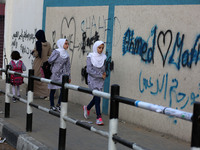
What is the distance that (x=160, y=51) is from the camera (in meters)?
6.63

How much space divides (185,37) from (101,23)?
259cm

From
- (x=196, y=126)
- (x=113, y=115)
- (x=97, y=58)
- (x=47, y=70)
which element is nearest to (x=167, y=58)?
(x=97, y=58)

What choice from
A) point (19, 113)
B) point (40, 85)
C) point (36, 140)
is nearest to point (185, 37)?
point (36, 140)

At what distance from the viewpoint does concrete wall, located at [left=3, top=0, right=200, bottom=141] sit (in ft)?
20.0

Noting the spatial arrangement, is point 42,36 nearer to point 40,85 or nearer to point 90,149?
point 40,85

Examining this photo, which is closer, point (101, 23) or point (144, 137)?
point (144, 137)

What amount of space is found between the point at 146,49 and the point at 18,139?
2.65 meters

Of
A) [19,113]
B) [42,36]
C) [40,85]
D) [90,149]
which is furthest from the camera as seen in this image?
[40,85]

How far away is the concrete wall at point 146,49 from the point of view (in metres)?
6.09

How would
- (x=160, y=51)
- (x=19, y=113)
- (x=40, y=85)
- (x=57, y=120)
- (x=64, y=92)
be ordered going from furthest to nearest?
(x=40, y=85) → (x=19, y=113) → (x=57, y=120) → (x=160, y=51) → (x=64, y=92)

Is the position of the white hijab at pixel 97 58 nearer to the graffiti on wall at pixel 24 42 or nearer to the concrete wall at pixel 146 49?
the concrete wall at pixel 146 49

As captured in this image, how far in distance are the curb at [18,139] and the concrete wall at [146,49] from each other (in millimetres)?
2180

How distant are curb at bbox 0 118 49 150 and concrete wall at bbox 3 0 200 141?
2.18 m

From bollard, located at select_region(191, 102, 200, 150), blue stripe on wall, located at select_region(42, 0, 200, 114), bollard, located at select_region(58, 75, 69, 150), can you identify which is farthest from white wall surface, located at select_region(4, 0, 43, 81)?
bollard, located at select_region(191, 102, 200, 150)
